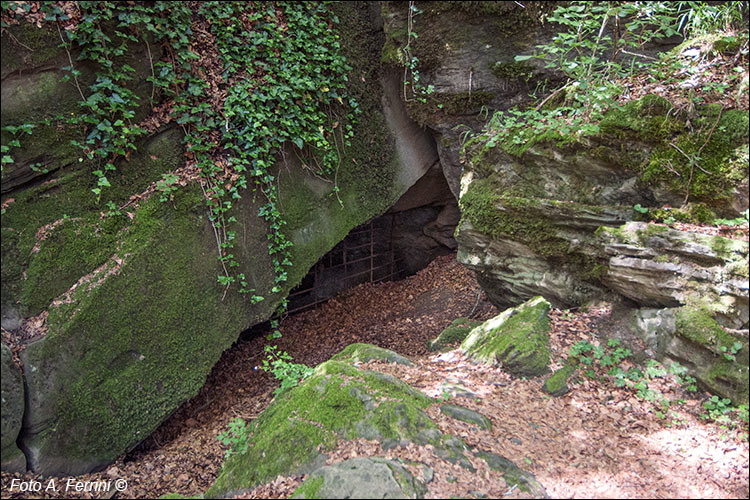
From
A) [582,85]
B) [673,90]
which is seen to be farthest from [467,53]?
[673,90]

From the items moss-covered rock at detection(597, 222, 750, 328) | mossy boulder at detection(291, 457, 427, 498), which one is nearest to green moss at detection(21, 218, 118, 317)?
mossy boulder at detection(291, 457, 427, 498)

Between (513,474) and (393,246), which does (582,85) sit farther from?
(393,246)

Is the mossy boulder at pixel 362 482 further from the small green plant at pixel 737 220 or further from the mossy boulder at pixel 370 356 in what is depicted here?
the small green plant at pixel 737 220

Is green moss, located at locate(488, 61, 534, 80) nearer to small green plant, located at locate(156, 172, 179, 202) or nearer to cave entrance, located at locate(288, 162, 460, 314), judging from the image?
cave entrance, located at locate(288, 162, 460, 314)

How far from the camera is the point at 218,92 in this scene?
14.5 ft

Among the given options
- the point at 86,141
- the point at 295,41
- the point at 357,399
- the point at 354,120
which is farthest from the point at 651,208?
the point at 86,141

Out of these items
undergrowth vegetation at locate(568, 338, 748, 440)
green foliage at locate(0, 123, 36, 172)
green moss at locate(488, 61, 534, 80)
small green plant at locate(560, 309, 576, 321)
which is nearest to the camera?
undergrowth vegetation at locate(568, 338, 748, 440)

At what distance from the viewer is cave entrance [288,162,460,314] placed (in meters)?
7.66

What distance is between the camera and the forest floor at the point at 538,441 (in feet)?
7.79

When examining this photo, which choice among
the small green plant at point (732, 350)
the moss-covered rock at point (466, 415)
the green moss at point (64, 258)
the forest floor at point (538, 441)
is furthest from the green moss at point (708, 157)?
the green moss at point (64, 258)

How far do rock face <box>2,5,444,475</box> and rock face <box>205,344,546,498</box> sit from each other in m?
1.50

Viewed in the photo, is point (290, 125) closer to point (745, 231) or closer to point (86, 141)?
point (86, 141)

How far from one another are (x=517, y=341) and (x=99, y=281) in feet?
12.2

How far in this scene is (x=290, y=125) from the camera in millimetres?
4801
